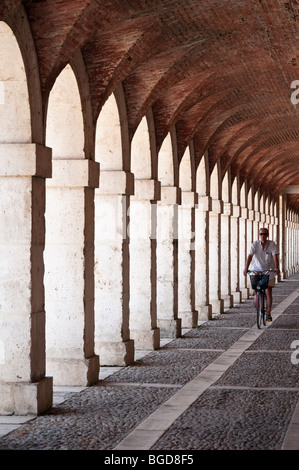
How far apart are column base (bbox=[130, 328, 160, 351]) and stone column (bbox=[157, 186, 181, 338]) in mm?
1627

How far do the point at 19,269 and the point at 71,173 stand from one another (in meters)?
1.99

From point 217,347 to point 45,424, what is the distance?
5768 mm

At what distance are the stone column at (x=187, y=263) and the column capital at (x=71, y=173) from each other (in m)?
6.62

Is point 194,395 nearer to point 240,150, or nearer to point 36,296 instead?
point 36,296

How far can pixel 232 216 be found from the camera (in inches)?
910

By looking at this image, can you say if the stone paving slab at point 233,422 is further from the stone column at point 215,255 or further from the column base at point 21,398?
the stone column at point 215,255

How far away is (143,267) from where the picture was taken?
12.4m

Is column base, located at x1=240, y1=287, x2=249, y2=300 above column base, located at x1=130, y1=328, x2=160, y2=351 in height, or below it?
above

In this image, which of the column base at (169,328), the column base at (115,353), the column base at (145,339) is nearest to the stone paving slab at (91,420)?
the column base at (115,353)

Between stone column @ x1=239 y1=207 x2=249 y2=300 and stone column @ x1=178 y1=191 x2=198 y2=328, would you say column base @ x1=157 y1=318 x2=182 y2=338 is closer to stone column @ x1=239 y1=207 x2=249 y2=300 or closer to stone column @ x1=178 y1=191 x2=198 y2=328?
stone column @ x1=178 y1=191 x2=198 y2=328

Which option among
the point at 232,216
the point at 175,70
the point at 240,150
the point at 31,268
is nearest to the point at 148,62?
the point at 175,70

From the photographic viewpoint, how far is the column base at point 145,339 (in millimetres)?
12156

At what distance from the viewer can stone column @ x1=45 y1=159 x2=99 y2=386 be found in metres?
9.28

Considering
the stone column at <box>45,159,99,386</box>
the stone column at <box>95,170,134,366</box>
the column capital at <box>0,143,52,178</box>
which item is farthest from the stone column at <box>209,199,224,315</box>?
the column capital at <box>0,143,52,178</box>
